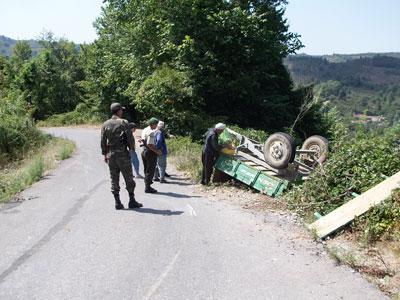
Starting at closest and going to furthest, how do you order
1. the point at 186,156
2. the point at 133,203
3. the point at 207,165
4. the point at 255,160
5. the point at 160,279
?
the point at 160,279, the point at 133,203, the point at 255,160, the point at 207,165, the point at 186,156

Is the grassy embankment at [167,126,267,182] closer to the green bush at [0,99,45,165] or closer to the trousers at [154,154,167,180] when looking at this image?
the trousers at [154,154,167,180]

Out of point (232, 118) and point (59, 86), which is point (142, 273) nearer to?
point (232, 118)

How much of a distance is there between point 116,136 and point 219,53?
1431 cm

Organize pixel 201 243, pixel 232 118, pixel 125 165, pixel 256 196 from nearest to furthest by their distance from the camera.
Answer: pixel 201 243 → pixel 125 165 → pixel 256 196 → pixel 232 118

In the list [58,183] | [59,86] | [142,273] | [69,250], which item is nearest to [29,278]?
[69,250]

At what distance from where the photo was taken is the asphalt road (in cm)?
568

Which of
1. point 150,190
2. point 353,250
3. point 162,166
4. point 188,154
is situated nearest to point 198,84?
point 188,154

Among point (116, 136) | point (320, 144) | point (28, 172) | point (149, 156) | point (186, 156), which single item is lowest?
point (28, 172)

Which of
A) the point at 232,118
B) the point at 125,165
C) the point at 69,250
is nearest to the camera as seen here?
the point at 69,250

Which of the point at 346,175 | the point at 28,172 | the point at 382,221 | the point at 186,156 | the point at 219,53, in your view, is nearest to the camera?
the point at 382,221

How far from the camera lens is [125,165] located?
9.13m

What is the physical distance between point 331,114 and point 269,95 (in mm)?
7490

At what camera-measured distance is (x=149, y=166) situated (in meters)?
11.1

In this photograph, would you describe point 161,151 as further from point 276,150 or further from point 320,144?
point 320,144
